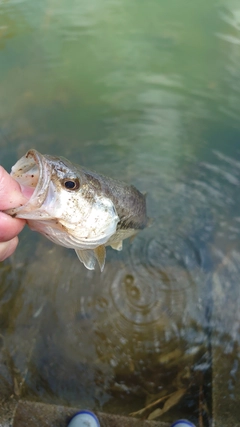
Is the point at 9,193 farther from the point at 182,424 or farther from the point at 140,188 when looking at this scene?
the point at 140,188

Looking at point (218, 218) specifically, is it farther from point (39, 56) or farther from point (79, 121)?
point (39, 56)

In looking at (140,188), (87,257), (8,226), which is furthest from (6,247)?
→ (140,188)

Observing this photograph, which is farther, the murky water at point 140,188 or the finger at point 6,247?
the murky water at point 140,188

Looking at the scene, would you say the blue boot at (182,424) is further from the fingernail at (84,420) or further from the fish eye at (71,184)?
the fish eye at (71,184)

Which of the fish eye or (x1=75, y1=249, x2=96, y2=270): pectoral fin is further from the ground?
the fish eye

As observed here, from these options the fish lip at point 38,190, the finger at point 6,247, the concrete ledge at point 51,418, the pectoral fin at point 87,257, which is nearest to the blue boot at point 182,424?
the concrete ledge at point 51,418

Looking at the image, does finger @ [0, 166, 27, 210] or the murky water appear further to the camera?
the murky water

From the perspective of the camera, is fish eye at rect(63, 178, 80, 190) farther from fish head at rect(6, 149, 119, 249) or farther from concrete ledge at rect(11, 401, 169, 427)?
concrete ledge at rect(11, 401, 169, 427)

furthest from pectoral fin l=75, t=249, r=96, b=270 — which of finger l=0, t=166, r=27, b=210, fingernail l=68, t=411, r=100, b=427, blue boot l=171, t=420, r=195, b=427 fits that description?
blue boot l=171, t=420, r=195, b=427
